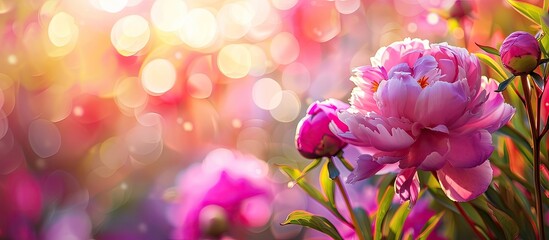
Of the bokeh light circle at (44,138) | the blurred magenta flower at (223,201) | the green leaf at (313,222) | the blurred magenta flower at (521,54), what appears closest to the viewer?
the blurred magenta flower at (521,54)

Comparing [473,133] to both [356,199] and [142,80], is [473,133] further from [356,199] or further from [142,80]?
[142,80]

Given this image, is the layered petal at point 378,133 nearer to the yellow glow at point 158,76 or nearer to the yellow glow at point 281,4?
the yellow glow at point 158,76

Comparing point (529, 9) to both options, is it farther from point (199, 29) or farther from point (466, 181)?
point (199, 29)

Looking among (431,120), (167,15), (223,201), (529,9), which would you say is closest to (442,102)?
(431,120)

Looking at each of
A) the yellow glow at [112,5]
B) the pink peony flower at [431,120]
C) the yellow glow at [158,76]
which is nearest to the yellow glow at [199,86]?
the yellow glow at [158,76]

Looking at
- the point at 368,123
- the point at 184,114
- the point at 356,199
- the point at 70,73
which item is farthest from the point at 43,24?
the point at 368,123

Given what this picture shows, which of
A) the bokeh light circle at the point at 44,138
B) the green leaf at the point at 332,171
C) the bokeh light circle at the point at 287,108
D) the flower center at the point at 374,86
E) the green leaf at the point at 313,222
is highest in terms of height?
the flower center at the point at 374,86
